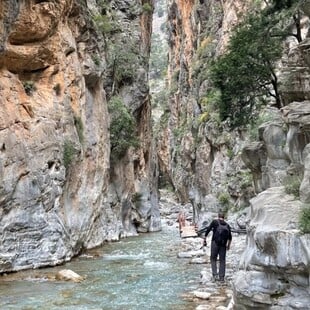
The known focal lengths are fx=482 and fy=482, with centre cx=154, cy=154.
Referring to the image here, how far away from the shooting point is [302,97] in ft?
53.6

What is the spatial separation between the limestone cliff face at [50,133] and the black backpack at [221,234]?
658 cm

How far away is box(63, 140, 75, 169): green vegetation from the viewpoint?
18933 mm

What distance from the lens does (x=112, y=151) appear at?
3269 centimetres

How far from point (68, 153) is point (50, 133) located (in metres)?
1.45

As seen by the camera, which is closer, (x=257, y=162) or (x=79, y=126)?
(x=257, y=162)

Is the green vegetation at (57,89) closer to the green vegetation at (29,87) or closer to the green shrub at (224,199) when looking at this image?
the green vegetation at (29,87)

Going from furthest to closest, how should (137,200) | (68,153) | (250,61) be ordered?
(137,200) → (250,61) → (68,153)

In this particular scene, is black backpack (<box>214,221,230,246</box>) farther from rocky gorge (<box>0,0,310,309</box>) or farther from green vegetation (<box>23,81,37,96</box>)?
green vegetation (<box>23,81,37,96</box>)

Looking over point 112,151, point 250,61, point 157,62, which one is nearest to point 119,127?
point 112,151

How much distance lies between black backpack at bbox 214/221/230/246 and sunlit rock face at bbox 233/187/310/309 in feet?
10.5

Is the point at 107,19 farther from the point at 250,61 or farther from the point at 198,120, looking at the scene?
the point at 250,61

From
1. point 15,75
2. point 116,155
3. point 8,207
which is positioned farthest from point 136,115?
point 8,207

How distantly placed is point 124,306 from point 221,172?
28.0 m

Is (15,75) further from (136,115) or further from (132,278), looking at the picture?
(136,115)
